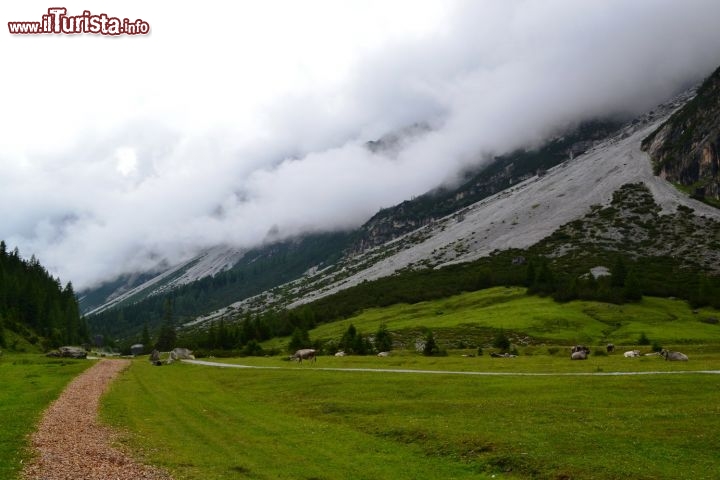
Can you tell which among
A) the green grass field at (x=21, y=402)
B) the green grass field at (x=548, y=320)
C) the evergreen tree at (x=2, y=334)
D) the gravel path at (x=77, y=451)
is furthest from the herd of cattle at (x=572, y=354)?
the gravel path at (x=77, y=451)

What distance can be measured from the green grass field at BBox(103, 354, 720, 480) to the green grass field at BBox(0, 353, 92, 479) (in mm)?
5349

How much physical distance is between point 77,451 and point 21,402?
839 inches

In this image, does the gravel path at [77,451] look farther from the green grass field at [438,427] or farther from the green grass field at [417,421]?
the green grass field at [438,427]

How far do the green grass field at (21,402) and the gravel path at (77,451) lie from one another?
2.23 feet

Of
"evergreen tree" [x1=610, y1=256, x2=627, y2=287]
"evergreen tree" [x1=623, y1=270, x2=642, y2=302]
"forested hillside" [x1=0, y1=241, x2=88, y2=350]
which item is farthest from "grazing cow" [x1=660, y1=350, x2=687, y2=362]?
"forested hillside" [x1=0, y1=241, x2=88, y2=350]

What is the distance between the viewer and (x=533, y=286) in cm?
17125

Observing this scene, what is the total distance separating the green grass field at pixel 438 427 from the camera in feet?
81.0

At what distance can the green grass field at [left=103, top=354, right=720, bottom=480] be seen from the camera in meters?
24.7

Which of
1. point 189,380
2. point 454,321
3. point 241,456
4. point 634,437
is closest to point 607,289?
point 454,321

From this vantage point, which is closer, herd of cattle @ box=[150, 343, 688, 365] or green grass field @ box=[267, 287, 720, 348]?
herd of cattle @ box=[150, 343, 688, 365]

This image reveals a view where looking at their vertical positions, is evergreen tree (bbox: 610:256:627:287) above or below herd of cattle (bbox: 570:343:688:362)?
above

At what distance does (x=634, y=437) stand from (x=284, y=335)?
154 m

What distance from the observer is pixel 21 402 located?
4391cm

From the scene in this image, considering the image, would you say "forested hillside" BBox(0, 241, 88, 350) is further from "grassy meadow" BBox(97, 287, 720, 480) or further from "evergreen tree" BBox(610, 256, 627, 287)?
"evergreen tree" BBox(610, 256, 627, 287)
